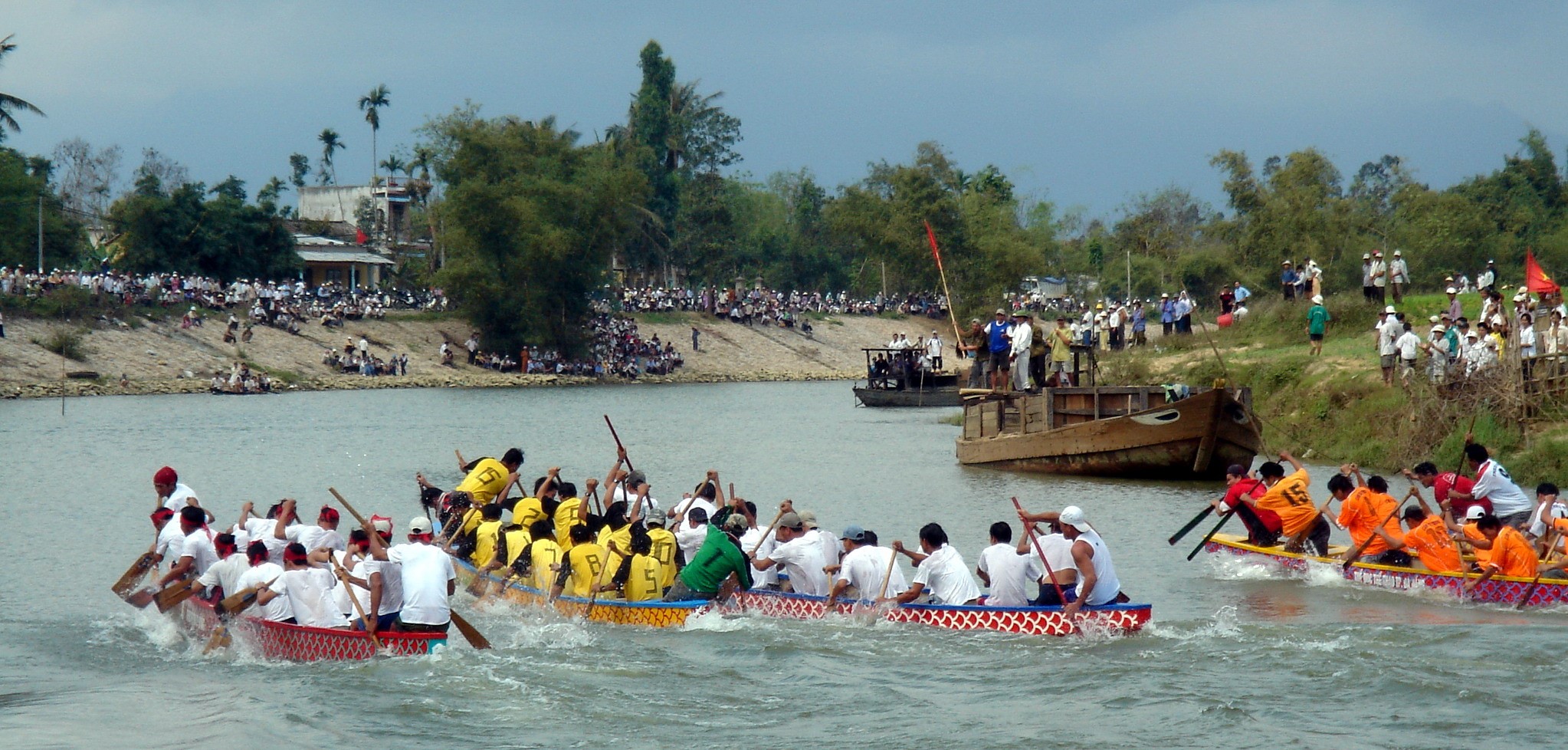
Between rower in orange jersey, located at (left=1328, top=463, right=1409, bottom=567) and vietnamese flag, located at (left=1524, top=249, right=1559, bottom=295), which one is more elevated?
vietnamese flag, located at (left=1524, top=249, right=1559, bottom=295)

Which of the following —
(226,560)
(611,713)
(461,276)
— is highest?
(461,276)

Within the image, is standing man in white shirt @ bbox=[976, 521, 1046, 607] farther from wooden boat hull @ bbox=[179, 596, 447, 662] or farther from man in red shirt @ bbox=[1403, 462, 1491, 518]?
man in red shirt @ bbox=[1403, 462, 1491, 518]

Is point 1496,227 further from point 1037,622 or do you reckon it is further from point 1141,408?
point 1037,622

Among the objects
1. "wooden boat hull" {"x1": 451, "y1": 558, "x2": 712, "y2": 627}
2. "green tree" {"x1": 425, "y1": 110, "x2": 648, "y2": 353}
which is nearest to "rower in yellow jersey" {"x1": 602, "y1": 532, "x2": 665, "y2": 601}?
"wooden boat hull" {"x1": 451, "y1": 558, "x2": 712, "y2": 627}

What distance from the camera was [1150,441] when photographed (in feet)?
87.2

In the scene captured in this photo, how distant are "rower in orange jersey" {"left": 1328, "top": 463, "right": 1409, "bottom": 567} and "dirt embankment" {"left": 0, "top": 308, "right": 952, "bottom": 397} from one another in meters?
40.4

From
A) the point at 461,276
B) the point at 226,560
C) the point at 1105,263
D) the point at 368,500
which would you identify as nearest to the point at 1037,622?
the point at 226,560

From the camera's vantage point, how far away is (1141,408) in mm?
26984

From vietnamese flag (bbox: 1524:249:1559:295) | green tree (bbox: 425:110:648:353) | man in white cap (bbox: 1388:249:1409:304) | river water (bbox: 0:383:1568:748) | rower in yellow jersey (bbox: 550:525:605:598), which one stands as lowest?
river water (bbox: 0:383:1568:748)

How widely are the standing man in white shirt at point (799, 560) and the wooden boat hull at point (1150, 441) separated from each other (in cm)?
1256

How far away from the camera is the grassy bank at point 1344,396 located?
79.2ft

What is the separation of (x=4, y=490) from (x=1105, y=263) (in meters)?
75.1

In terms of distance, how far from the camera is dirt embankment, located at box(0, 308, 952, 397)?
2016 inches

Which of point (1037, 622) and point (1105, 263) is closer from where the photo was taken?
point (1037, 622)
